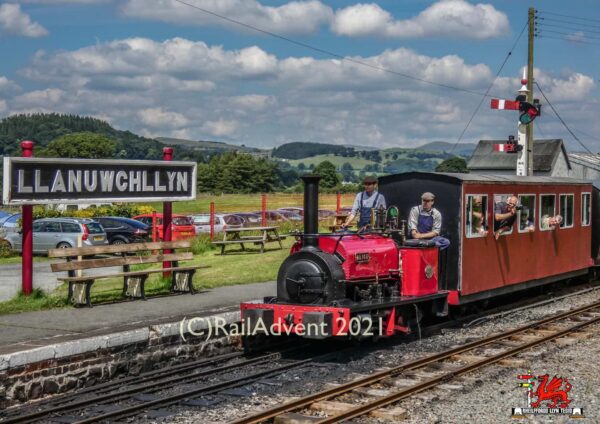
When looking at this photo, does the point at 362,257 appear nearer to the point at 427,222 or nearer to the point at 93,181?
the point at 427,222

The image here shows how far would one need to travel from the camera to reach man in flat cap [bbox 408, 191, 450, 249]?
39.2 feet

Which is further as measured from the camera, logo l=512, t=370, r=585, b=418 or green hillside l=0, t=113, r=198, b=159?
green hillside l=0, t=113, r=198, b=159

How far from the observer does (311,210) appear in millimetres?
10281

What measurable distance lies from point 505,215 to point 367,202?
2.98m

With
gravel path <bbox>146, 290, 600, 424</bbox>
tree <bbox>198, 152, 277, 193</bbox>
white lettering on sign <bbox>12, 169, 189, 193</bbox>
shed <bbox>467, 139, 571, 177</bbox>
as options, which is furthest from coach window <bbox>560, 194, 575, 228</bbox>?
tree <bbox>198, 152, 277, 193</bbox>

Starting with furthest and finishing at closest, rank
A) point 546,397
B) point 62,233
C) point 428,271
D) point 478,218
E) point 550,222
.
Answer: point 62,233
point 550,222
point 478,218
point 428,271
point 546,397

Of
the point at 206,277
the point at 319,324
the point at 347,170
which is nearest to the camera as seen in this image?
the point at 319,324

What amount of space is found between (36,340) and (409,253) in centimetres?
518

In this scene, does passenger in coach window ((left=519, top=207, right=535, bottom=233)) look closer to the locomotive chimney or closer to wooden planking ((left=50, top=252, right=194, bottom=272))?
the locomotive chimney

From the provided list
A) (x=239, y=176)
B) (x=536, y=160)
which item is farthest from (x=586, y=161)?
(x=239, y=176)

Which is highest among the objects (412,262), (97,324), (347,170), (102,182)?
(347,170)

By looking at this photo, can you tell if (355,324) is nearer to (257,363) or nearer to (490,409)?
(257,363)

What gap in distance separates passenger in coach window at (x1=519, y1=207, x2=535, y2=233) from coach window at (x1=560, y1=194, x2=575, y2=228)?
185 centimetres

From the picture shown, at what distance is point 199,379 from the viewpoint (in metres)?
9.67
